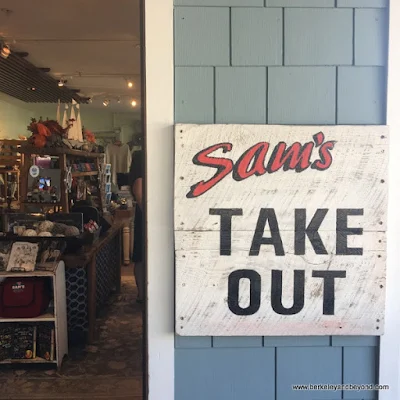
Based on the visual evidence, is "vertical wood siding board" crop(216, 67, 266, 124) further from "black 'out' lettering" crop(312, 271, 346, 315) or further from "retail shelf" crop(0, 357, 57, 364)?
"retail shelf" crop(0, 357, 57, 364)

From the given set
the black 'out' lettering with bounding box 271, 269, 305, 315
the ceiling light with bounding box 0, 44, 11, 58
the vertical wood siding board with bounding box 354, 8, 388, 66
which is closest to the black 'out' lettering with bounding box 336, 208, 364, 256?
the black 'out' lettering with bounding box 271, 269, 305, 315

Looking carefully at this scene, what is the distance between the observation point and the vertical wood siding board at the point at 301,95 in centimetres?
158

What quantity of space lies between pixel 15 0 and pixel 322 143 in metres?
3.20

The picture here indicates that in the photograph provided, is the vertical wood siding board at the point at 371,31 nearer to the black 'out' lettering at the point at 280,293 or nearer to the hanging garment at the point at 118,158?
the black 'out' lettering at the point at 280,293

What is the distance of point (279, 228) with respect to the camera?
1.58 m

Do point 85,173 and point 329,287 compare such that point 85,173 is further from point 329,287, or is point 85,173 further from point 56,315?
point 329,287

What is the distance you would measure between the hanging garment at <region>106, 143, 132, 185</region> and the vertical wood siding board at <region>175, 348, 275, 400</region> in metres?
8.00

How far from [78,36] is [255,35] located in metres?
3.78

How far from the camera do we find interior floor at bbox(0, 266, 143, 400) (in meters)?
2.95

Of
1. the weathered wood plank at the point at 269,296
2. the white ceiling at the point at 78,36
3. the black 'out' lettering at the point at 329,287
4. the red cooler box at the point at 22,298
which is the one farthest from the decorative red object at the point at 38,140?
the black 'out' lettering at the point at 329,287

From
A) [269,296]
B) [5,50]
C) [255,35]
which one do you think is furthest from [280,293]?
[5,50]

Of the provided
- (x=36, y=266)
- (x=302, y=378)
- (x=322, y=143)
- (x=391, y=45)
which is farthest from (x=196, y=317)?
(x=36, y=266)

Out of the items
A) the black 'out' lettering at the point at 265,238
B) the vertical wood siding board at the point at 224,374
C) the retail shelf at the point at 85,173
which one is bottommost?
the vertical wood siding board at the point at 224,374

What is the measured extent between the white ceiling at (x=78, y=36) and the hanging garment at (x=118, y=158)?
229 centimetres
